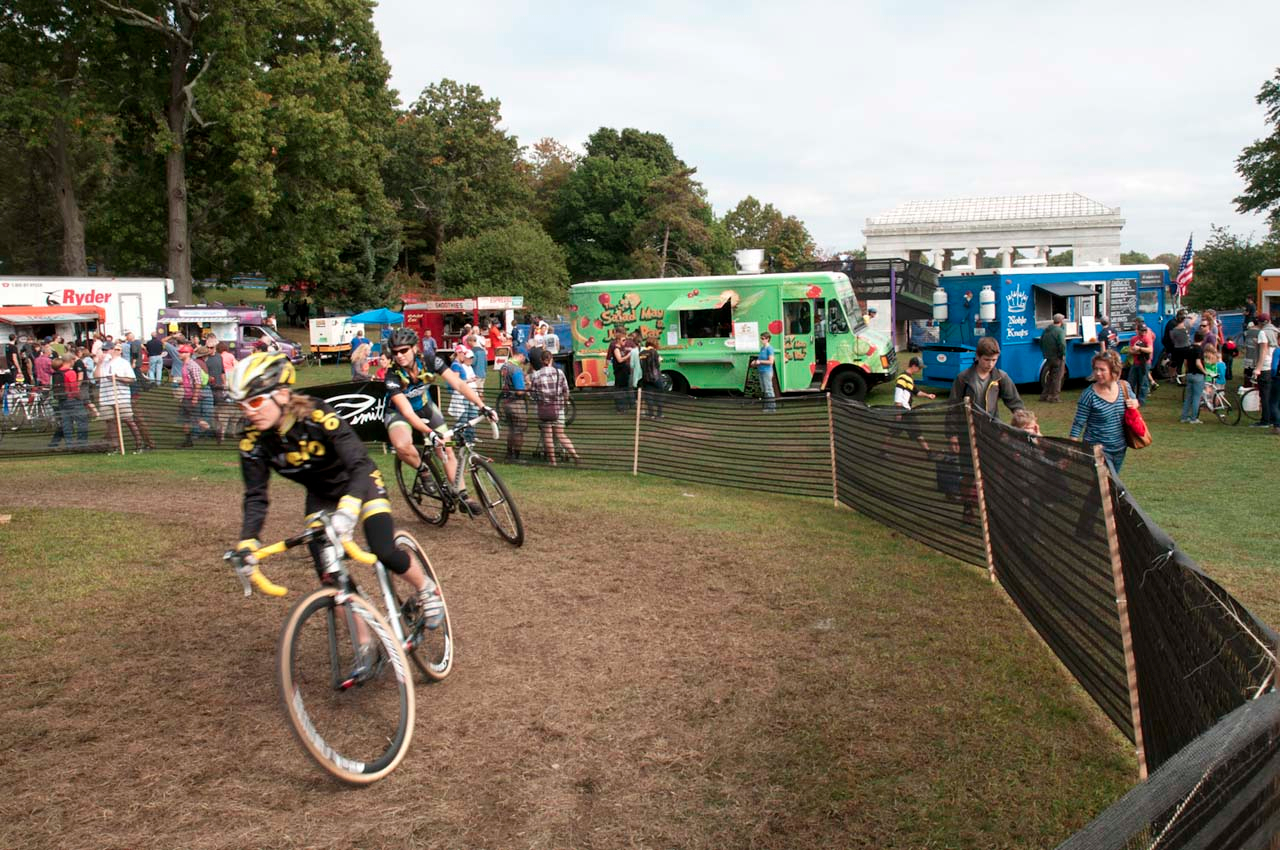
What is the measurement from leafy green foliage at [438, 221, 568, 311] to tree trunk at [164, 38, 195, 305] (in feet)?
68.4

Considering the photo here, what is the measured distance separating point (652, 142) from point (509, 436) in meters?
77.1

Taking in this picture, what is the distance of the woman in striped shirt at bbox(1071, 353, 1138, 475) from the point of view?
27.7 feet

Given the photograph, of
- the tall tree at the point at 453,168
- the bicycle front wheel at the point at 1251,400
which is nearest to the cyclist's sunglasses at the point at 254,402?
the bicycle front wheel at the point at 1251,400

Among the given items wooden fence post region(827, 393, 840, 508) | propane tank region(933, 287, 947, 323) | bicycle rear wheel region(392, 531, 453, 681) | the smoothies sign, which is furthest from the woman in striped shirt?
propane tank region(933, 287, 947, 323)

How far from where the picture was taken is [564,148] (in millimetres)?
98188

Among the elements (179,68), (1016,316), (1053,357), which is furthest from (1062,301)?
(179,68)

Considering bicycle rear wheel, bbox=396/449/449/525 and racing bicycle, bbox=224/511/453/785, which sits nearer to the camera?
racing bicycle, bbox=224/511/453/785

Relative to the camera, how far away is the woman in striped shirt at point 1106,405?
8430 mm

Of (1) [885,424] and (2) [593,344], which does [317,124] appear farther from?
(1) [885,424]

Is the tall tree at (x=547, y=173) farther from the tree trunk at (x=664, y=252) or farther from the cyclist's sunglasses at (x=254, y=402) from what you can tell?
the cyclist's sunglasses at (x=254, y=402)

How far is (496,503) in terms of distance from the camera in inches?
360

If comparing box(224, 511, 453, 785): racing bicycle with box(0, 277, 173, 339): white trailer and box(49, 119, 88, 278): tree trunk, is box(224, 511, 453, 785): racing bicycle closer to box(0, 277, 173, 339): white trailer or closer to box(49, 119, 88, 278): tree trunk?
box(0, 277, 173, 339): white trailer

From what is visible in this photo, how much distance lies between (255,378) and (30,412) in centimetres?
1746

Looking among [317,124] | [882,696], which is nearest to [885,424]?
[882,696]
